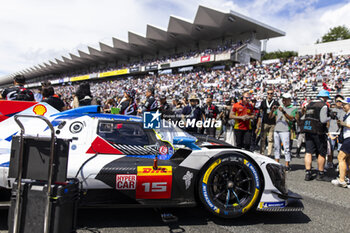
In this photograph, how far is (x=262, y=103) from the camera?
6.40 m

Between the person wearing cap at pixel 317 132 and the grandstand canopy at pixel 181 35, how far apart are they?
3073cm

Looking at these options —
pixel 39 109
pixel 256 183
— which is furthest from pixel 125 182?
pixel 39 109

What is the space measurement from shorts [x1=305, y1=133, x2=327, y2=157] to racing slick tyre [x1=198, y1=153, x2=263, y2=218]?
2635mm

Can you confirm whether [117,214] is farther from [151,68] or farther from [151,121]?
[151,68]

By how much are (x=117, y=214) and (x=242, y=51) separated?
34068mm

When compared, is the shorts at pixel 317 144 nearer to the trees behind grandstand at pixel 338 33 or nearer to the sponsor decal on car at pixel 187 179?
the sponsor decal on car at pixel 187 179

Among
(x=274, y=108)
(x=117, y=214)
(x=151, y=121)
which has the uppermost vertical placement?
(x=274, y=108)

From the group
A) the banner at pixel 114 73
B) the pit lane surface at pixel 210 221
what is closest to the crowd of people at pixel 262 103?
the pit lane surface at pixel 210 221

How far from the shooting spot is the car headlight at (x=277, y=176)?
9.82 feet

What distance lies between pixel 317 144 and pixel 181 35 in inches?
1547

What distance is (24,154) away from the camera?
1.96 m

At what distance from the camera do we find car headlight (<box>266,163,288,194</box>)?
9.82ft

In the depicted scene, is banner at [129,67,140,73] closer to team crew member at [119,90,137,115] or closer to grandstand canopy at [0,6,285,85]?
grandstand canopy at [0,6,285,85]

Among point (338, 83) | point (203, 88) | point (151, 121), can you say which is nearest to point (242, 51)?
point (203, 88)
